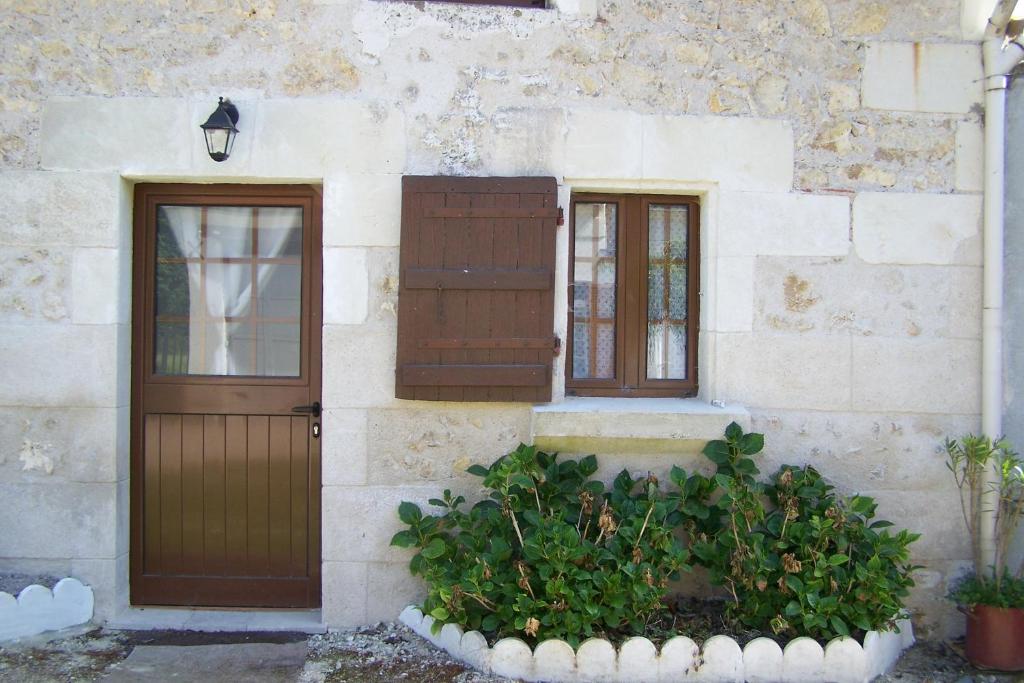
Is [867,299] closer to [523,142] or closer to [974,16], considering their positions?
[974,16]

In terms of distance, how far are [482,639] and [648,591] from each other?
0.71 metres

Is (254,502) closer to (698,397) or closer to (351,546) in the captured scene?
(351,546)

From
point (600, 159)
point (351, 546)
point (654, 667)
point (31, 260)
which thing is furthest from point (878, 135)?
point (31, 260)

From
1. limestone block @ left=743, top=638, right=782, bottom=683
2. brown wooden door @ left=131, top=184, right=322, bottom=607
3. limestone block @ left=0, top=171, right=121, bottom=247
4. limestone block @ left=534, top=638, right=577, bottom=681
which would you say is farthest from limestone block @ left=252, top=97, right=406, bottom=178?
limestone block @ left=743, top=638, right=782, bottom=683

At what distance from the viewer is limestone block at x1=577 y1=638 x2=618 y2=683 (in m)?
3.13

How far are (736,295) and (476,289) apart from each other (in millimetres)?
1224

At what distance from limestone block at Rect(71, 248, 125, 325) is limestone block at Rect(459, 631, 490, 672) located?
2147 mm

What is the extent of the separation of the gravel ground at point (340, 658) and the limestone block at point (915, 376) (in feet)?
3.69

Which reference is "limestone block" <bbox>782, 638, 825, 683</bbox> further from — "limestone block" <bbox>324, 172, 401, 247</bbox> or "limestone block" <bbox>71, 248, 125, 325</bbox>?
"limestone block" <bbox>71, 248, 125, 325</bbox>

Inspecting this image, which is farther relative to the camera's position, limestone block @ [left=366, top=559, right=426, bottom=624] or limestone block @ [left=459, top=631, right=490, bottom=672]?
limestone block @ [left=366, top=559, right=426, bottom=624]

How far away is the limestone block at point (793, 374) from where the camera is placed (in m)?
3.69

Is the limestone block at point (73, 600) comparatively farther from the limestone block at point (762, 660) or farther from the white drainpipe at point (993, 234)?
the white drainpipe at point (993, 234)

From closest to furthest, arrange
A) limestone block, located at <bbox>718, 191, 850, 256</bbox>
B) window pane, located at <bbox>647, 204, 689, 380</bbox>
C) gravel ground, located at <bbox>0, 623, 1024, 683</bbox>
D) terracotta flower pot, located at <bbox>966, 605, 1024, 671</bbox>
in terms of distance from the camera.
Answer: gravel ground, located at <bbox>0, 623, 1024, 683</bbox> → terracotta flower pot, located at <bbox>966, 605, 1024, 671</bbox> → limestone block, located at <bbox>718, 191, 850, 256</bbox> → window pane, located at <bbox>647, 204, 689, 380</bbox>

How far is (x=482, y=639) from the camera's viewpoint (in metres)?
3.22
